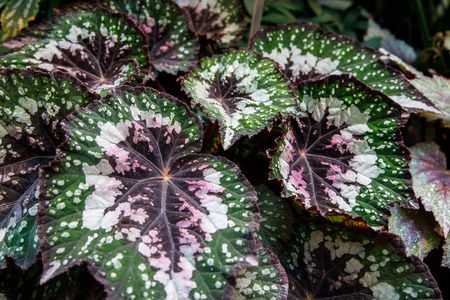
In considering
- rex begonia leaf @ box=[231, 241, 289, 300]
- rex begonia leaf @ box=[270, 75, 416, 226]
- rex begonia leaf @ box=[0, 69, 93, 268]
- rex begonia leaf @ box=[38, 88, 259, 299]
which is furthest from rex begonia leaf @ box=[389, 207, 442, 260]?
rex begonia leaf @ box=[0, 69, 93, 268]

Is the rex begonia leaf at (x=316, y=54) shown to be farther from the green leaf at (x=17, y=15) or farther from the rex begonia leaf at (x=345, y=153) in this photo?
the green leaf at (x=17, y=15)

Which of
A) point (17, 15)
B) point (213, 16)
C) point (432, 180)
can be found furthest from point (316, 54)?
point (17, 15)

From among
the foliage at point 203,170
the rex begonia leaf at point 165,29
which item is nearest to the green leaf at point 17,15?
the foliage at point 203,170

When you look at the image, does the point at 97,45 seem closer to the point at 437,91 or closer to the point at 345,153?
the point at 345,153

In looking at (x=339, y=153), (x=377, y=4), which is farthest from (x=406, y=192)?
(x=377, y=4)

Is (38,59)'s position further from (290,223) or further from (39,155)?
(290,223)
